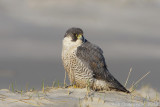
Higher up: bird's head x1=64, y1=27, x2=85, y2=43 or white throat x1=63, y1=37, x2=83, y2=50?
bird's head x1=64, y1=27, x2=85, y2=43

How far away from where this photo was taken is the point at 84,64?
704 centimetres

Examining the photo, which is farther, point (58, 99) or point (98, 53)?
point (98, 53)

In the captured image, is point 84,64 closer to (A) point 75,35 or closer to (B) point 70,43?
(B) point 70,43

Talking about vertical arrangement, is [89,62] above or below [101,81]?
above

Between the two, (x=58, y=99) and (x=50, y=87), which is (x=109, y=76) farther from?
(x=58, y=99)

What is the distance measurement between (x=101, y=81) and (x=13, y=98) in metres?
2.48

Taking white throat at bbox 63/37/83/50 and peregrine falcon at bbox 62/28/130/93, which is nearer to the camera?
peregrine falcon at bbox 62/28/130/93

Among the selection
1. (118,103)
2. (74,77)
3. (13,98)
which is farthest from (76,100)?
(74,77)

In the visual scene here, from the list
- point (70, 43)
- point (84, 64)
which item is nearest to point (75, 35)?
point (70, 43)

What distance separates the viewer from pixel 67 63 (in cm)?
717

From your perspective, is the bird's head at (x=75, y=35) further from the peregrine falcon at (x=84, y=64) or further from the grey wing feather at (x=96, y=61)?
the grey wing feather at (x=96, y=61)

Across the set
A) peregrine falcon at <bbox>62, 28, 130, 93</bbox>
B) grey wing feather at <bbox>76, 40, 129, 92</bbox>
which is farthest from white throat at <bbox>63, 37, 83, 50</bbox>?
grey wing feather at <bbox>76, 40, 129, 92</bbox>

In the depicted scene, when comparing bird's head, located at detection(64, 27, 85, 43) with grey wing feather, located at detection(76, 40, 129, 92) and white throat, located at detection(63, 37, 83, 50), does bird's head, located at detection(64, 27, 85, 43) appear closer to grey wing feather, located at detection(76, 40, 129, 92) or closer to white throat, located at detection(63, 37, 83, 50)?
white throat, located at detection(63, 37, 83, 50)

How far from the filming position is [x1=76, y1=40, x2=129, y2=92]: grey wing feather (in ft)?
23.3
